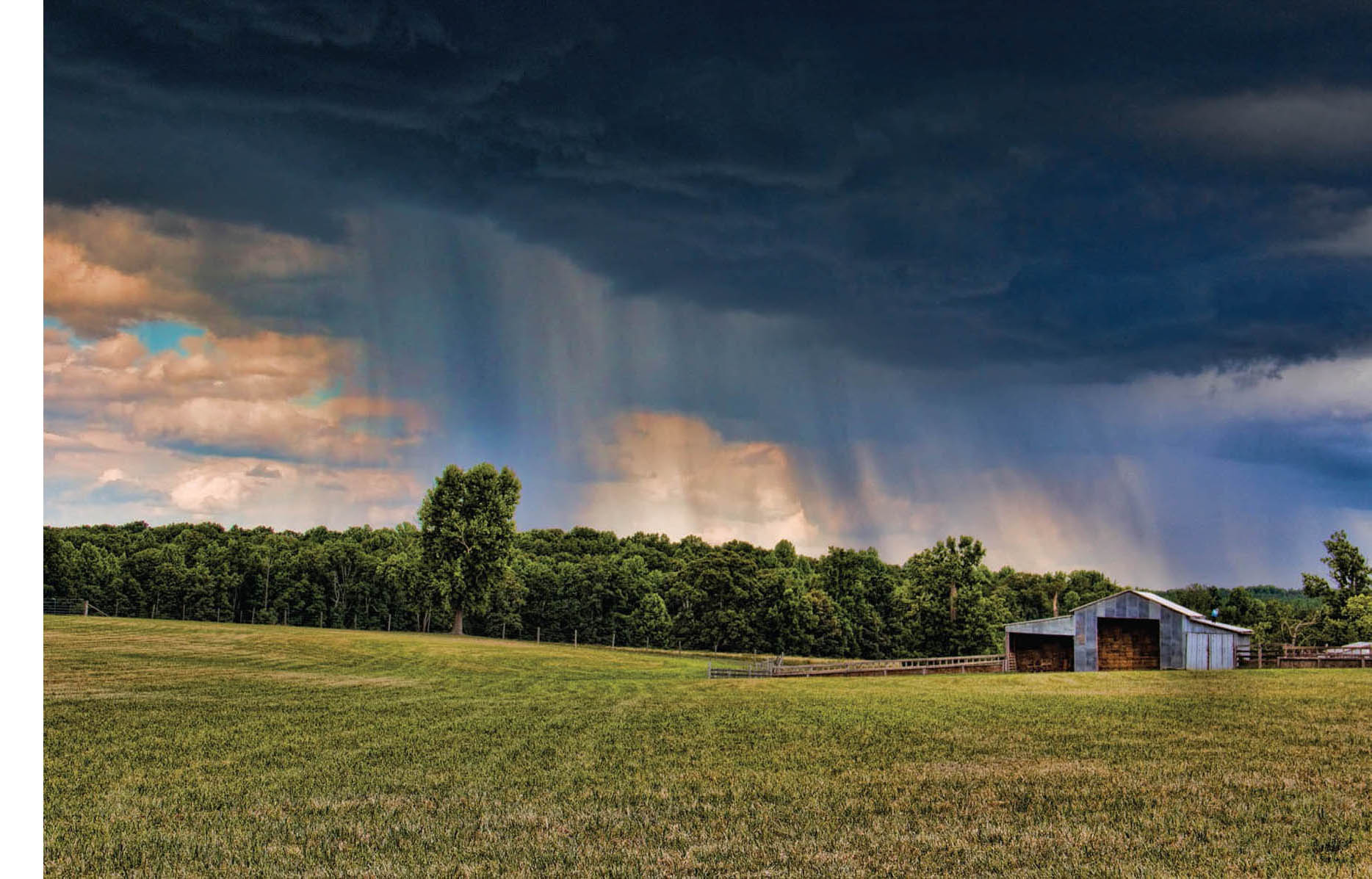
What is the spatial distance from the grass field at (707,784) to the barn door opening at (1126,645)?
2064 centimetres

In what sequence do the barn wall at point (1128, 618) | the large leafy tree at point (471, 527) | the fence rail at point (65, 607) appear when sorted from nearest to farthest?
the barn wall at point (1128, 618) → the fence rail at point (65, 607) → the large leafy tree at point (471, 527)

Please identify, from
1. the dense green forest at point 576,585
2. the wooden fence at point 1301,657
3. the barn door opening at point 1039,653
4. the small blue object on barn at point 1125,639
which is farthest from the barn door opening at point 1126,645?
the dense green forest at point 576,585

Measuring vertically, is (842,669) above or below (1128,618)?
below

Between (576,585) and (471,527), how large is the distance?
103ft

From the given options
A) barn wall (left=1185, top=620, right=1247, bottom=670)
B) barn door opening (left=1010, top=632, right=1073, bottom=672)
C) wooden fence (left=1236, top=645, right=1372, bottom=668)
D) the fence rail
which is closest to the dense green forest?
the fence rail

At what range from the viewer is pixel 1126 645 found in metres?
48.2

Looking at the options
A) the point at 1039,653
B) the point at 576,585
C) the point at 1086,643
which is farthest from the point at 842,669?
the point at 576,585

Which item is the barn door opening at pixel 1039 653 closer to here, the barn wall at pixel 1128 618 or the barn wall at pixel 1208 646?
the barn wall at pixel 1128 618

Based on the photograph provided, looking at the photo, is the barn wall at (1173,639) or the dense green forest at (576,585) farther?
the dense green forest at (576,585)

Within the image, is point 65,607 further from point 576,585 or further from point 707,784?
point 707,784

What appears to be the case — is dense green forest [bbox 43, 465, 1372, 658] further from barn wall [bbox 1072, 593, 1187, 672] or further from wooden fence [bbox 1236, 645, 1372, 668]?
wooden fence [bbox 1236, 645, 1372, 668]

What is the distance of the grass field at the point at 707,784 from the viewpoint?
916 cm

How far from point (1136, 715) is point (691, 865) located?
53.6 feet

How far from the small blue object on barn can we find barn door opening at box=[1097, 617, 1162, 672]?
4 cm
